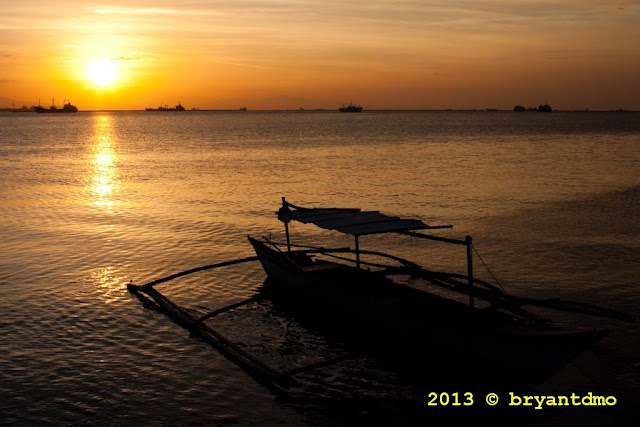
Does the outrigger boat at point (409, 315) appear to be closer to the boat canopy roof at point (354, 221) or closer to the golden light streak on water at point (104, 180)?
the boat canopy roof at point (354, 221)

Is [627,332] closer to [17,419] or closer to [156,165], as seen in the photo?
[17,419]

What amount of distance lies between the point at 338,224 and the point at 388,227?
1.70m

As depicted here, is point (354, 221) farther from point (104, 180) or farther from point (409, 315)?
point (104, 180)

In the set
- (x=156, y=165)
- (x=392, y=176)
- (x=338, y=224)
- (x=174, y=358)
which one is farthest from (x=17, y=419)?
(x=156, y=165)

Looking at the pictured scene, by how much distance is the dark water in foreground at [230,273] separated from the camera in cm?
1282

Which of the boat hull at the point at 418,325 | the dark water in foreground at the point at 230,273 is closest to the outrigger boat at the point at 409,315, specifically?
the boat hull at the point at 418,325

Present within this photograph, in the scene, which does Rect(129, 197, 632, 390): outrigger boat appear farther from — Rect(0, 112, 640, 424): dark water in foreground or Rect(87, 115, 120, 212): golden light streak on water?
Rect(87, 115, 120, 212): golden light streak on water

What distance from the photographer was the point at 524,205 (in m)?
35.1

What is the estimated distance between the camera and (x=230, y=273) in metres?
22.1

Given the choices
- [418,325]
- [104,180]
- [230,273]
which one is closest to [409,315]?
[418,325]

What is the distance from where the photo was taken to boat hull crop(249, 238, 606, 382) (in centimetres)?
1213

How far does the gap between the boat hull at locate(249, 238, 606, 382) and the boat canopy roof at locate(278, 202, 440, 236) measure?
1.43 m

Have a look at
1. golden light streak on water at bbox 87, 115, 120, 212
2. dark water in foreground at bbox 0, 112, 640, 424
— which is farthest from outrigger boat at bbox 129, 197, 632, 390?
golden light streak on water at bbox 87, 115, 120, 212

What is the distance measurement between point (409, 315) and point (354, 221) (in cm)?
394
